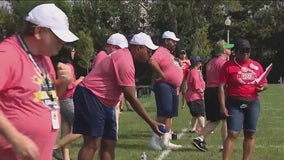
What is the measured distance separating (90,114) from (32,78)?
10.9 feet

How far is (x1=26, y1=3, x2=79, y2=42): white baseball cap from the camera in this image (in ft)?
14.1

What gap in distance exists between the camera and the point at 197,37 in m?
51.6

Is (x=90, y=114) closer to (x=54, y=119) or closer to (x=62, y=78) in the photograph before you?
(x=62, y=78)

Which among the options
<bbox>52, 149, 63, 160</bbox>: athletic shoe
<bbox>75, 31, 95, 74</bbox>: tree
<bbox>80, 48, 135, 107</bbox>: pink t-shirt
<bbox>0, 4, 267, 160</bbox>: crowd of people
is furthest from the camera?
<bbox>75, 31, 95, 74</bbox>: tree

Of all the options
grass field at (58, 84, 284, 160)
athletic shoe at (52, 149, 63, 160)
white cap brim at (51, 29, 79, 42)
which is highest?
white cap brim at (51, 29, 79, 42)

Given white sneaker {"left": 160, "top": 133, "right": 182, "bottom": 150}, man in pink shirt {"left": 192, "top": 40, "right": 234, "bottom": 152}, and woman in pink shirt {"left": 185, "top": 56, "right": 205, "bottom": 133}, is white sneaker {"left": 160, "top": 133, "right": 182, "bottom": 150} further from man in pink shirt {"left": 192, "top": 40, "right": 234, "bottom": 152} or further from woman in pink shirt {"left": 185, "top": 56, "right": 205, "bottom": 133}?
woman in pink shirt {"left": 185, "top": 56, "right": 205, "bottom": 133}

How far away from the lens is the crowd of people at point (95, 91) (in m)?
4.28

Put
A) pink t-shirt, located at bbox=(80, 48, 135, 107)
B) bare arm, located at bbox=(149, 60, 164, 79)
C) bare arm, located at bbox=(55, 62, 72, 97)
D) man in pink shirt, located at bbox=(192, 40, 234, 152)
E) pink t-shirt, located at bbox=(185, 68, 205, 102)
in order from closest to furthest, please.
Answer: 1. bare arm, located at bbox=(55, 62, 72, 97)
2. pink t-shirt, located at bbox=(80, 48, 135, 107)
3. bare arm, located at bbox=(149, 60, 164, 79)
4. man in pink shirt, located at bbox=(192, 40, 234, 152)
5. pink t-shirt, located at bbox=(185, 68, 205, 102)

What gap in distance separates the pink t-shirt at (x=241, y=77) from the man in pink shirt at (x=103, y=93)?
1546mm

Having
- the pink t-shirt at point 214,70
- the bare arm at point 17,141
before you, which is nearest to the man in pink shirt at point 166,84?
the pink t-shirt at point 214,70

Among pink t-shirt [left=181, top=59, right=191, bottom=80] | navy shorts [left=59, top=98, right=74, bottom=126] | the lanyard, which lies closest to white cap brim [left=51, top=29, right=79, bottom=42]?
the lanyard

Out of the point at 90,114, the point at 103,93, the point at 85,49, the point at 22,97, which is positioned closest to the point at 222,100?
the point at 103,93

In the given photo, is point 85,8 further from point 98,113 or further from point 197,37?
point 98,113

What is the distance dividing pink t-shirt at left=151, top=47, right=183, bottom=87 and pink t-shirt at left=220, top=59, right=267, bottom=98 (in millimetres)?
2313
